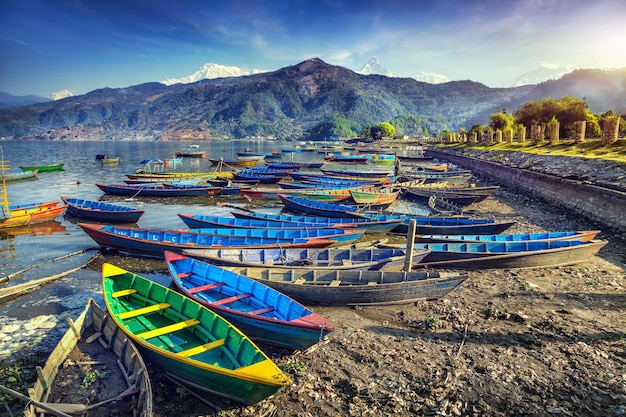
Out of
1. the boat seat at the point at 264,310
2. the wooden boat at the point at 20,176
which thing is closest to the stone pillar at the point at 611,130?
the boat seat at the point at 264,310

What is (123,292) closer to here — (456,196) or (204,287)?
(204,287)

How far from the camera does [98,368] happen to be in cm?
979

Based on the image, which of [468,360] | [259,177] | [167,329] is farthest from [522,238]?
[259,177]

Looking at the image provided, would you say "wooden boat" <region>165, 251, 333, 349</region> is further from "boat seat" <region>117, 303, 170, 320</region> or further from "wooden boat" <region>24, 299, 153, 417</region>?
"wooden boat" <region>24, 299, 153, 417</region>

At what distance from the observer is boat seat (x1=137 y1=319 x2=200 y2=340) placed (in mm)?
9539

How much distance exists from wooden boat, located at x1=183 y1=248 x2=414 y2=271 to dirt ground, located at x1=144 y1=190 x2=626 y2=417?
2.61m

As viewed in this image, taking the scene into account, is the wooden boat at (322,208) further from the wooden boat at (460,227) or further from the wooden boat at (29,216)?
the wooden boat at (29,216)

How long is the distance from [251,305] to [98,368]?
4.50 meters

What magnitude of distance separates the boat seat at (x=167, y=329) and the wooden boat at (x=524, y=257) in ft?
32.9

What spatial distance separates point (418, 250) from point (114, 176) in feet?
186

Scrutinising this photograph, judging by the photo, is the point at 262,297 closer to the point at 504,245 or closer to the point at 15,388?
the point at 15,388

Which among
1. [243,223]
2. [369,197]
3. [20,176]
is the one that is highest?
[20,176]

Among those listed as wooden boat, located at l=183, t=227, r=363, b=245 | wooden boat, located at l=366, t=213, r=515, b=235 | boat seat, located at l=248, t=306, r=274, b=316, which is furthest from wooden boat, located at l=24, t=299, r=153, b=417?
wooden boat, located at l=366, t=213, r=515, b=235

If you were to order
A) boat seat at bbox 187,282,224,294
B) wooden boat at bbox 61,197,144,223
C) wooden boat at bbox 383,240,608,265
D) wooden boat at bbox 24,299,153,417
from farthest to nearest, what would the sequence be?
wooden boat at bbox 61,197,144,223, wooden boat at bbox 383,240,608,265, boat seat at bbox 187,282,224,294, wooden boat at bbox 24,299,153,417
